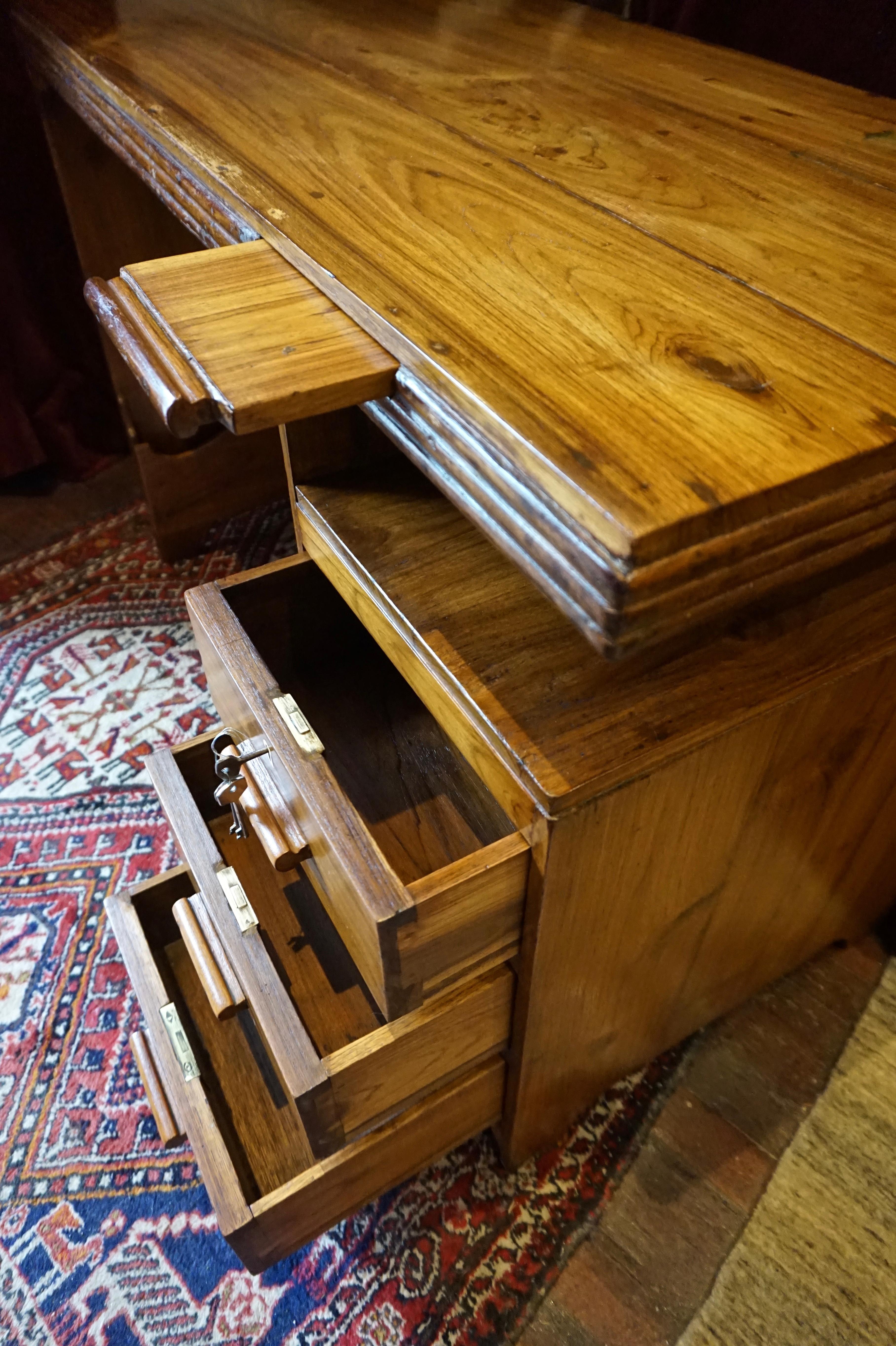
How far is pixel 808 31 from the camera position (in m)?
0.94

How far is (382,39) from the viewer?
931 mm

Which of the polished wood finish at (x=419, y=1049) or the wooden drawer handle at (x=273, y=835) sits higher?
the wooden drawer handle at (x=273, y=835)

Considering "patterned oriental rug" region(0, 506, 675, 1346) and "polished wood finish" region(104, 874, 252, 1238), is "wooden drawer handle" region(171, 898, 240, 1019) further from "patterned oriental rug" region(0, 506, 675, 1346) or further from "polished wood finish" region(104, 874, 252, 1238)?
"patterned oriental rug" region(0, 506, 675, 1346)

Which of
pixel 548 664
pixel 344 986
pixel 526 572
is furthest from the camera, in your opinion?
pixel 344 986

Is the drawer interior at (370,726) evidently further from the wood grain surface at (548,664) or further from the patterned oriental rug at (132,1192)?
the patterned oriental rug at (132,1192)

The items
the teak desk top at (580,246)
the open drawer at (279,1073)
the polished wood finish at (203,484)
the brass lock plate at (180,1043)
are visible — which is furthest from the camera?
the polished wood finish at (203,484)

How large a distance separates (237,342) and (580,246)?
23 cm

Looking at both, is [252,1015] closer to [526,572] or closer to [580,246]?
[526,572]

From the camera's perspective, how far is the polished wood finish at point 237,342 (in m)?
0.48

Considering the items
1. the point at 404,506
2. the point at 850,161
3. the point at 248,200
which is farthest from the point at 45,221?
the point at 850,161

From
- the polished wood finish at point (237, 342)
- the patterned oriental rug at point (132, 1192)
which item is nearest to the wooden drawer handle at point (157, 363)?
the polished wood finish at point (237, 342)

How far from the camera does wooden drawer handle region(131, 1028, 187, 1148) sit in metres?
0.74

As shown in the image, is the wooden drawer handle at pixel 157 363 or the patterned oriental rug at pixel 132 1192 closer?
the wooden drawer handle at pixel 157 363

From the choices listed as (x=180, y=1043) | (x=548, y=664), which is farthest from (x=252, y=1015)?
(x=548, y=664)
